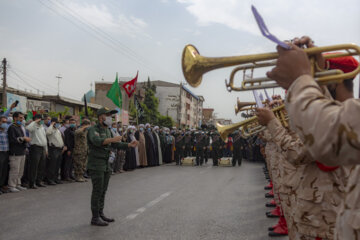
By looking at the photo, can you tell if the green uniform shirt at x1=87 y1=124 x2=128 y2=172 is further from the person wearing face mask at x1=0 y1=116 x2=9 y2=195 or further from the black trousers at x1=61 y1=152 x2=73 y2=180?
the black trousers at x1=61 y1=152 x2=73 y2=180

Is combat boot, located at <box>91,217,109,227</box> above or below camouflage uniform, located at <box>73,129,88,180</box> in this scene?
below

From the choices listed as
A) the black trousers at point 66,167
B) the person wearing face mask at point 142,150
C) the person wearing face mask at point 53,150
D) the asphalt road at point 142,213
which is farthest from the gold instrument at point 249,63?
the person wearing face mask at point 142,150

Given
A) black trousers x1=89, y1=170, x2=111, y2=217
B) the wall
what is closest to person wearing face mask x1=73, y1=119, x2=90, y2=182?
black trousers x1=89, y1=170, x2=111, y2=217

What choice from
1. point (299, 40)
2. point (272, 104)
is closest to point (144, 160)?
point (272, 104)

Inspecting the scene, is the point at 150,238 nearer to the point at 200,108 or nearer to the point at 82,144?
the point at 82,144

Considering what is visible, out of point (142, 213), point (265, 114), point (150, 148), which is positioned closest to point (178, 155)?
point (150, 148)

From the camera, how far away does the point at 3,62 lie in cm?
2950

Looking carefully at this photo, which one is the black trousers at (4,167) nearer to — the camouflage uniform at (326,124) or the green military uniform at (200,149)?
the camouflage uniform at (326,124)

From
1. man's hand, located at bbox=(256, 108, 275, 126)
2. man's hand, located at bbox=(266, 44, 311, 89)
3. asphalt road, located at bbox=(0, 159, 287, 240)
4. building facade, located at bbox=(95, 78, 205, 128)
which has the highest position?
building facade, located at bbox=(95, 78, 205, 128)

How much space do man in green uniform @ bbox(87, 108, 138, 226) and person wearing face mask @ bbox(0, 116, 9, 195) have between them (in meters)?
4.31

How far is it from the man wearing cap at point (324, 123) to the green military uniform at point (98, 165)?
469cm

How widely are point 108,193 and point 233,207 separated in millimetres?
3275

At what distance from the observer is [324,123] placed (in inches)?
49.4

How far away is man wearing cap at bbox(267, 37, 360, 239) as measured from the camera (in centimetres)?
123
